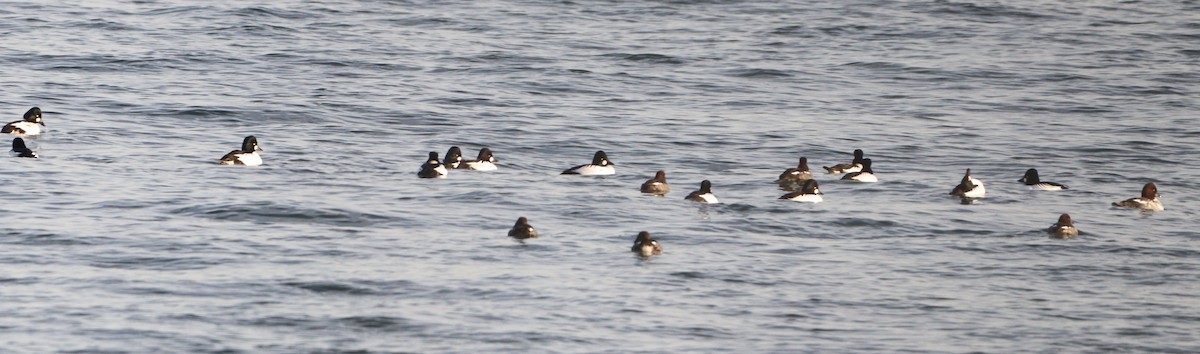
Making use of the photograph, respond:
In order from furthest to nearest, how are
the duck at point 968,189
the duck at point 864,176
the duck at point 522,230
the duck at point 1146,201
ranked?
the duck at point 864,176
the duck at point 968,189
the duck at point 1146,201
the duck at point 522,230

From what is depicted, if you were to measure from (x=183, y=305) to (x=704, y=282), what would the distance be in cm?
616

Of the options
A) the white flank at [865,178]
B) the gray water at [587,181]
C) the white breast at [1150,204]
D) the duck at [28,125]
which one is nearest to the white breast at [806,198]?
the gray water at [587,181]

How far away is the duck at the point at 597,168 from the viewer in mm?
31469

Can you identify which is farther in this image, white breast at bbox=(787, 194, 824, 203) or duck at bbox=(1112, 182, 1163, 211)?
duck at bbox=(1112, 182, 1163, 211)

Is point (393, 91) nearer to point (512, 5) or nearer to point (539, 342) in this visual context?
point (512, 5)

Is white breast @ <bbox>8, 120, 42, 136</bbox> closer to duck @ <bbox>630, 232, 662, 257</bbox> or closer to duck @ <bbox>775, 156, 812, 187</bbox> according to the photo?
duck @ <bbox>775, 156, 812, 187</bbox>

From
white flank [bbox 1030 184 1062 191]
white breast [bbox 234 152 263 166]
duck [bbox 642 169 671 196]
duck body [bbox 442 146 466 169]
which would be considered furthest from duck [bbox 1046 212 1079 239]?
white breast [bbox 234 152 263 166]

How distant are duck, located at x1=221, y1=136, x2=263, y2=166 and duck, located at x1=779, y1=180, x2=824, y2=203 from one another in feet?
28.9

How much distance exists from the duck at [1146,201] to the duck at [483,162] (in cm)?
1007

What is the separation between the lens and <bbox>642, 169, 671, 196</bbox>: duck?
2980cm

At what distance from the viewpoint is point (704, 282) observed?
2316cm

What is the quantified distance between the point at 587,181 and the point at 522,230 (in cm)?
563

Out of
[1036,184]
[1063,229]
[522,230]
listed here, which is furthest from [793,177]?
[522,230]

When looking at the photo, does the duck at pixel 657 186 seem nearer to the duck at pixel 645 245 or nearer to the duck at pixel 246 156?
the duck at pixel 645 245
